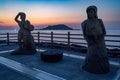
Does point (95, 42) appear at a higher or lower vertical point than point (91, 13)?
lower

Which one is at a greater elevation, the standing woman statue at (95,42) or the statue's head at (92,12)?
the statue's head at (92,12)

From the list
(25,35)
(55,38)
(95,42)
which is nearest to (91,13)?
(95,42)

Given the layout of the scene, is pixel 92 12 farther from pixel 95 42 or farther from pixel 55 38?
pixel 55 38

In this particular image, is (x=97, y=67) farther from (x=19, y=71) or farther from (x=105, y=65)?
(x=19, y=71)

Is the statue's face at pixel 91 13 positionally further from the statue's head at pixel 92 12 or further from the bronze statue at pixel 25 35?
the bronze statue at pixel 25 35

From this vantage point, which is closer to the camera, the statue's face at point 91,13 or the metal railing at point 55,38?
the statue's face at point 91,13

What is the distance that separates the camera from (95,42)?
18.0 feet

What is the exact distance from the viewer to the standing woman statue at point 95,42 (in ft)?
17.6

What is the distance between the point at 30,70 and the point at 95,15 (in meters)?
3.16

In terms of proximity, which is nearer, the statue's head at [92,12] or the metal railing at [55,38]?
the statue's head at [92,12]

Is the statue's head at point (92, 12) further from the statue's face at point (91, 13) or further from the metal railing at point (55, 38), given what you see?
the metal railing at point (55, 38)

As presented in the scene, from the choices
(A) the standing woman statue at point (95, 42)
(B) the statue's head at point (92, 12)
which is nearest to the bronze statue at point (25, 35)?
(A) the standing woman statue at point (95, 42)

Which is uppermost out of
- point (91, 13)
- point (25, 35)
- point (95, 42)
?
point (91, 13)

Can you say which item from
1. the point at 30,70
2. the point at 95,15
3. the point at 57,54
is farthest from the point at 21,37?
the point at 95,15
